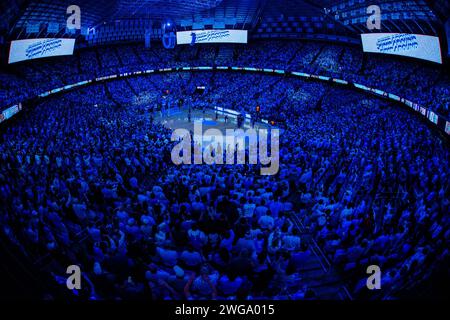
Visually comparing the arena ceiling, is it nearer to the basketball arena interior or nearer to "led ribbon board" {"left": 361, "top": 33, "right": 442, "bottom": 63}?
the basketball arena interior

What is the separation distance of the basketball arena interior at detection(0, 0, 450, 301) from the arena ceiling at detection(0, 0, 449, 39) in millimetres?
309

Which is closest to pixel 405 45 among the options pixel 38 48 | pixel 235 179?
pixel 235 179

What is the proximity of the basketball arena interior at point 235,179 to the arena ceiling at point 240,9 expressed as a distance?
309 millimetres

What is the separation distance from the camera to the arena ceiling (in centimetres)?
2694

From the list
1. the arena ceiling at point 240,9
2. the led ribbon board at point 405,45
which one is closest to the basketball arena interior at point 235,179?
the led ribbon board at point 405,45

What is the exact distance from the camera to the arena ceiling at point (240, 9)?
1061 inches

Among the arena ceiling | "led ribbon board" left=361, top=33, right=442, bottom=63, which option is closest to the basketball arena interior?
"led ribbon board" left=361, top=33, right=442, bottom=63

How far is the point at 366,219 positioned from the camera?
9.45 m

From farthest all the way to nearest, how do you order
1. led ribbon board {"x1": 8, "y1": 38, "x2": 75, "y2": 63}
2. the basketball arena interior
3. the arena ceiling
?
led ribbon board {"x1": 8, "y1": 38, "x2": 75, "y2": 63}
the arena ceiling
the basketball arena interior

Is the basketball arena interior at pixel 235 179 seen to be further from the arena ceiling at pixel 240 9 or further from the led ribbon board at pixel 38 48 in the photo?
the arena ceiling at pixel 240 9

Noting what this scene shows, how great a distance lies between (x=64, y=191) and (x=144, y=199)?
2907mm

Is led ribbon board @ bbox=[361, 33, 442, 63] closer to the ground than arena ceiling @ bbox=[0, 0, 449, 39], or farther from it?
closer to the ground

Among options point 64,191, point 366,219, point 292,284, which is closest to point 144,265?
point 292,284
